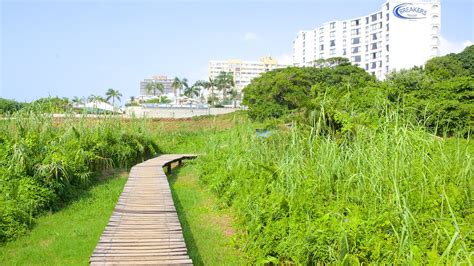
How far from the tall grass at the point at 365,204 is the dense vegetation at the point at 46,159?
281 cm

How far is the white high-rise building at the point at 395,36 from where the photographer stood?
50812 millimetres

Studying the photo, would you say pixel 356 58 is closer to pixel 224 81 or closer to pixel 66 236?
pixel 224 81

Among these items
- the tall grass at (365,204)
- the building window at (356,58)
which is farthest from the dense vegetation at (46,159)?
the building window at (356,58)

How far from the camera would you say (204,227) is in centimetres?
525

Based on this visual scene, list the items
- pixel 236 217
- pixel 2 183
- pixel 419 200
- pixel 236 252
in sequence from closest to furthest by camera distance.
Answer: pixel 419 200
pixel 236 252
pixel 236 217
pixel 2 183

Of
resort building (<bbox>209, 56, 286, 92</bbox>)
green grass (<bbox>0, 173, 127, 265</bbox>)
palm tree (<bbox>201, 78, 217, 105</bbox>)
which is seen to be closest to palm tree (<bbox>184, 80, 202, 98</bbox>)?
palm tree (<bbox>201, 78, 217, 105</bbox>)

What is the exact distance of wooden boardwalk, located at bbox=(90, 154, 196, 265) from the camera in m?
3.40

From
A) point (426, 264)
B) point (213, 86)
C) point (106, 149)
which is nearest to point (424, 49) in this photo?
point (213, 86)

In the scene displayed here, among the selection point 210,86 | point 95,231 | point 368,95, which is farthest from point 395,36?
point 95,231

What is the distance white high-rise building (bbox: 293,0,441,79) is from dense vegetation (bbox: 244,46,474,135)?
9.17 meters

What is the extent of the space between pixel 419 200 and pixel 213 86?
203 feet

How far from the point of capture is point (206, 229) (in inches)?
203

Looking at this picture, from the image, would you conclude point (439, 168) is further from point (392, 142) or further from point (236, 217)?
point (236, 217)

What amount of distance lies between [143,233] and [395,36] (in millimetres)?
53150
